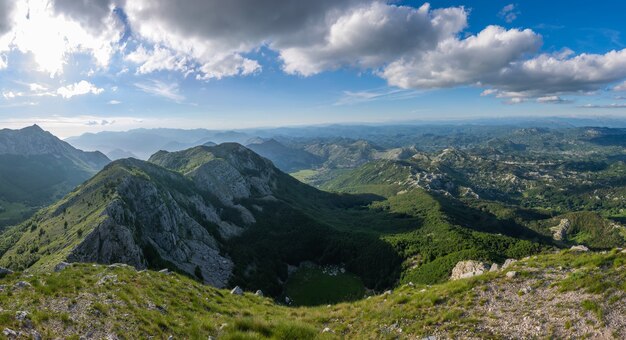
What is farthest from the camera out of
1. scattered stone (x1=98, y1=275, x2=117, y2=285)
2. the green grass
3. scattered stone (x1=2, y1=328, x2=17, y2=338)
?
the green grass

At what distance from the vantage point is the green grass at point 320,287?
129 m

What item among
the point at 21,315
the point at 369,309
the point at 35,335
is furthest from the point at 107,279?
the point at 369,309

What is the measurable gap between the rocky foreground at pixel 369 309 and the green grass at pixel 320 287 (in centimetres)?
9981

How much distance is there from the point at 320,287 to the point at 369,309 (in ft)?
409

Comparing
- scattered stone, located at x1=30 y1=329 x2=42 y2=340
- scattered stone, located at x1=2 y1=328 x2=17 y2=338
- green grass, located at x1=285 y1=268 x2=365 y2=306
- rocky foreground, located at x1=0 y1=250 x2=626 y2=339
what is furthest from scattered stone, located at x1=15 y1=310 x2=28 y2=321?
green grass, located at x1=285 y1=268 x2=365 y2=306

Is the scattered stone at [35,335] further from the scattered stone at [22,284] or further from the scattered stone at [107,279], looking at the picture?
the scattered stone at [107,279]

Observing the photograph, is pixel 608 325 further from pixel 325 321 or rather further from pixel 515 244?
pixel 515 244

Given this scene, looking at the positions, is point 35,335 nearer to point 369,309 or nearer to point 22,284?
point 22,284

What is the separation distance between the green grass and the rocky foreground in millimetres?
99814

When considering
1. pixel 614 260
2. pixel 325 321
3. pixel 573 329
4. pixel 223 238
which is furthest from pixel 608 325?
pixel 223 238

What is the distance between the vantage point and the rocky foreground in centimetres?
1986

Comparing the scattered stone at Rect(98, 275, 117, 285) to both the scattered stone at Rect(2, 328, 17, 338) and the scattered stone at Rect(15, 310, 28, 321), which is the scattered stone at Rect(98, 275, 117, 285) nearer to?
the scattered stone at Rect(15, 310, 28, 321)

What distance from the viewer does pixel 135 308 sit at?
2595 centimetres

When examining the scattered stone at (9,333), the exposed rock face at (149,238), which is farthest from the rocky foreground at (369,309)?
the exposed rock face at (149,238)
